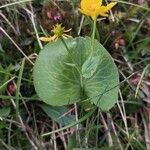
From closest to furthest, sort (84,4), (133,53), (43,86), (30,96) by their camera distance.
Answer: (84,4)
(43,86)
(30,96)
(133,53)

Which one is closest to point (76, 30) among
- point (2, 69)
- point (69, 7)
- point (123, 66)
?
point (69, 7)

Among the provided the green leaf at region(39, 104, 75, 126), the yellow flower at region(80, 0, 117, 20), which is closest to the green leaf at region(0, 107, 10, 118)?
the green leaf at region(39, 104, 75, 126)

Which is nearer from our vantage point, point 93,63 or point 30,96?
point 93,63

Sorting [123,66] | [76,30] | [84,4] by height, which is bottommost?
[123,66]

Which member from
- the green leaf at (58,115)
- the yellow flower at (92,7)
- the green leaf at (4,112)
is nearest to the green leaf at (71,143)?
the green leaf at (58,115)

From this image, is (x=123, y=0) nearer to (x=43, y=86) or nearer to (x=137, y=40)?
(x=137, y=40)

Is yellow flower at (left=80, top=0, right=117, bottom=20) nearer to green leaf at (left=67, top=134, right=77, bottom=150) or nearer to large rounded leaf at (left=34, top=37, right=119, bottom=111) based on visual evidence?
large rounded leaf at (left=34, top=37, right=119, bottom=111)

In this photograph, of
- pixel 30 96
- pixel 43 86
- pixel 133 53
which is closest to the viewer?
pixel 43 86

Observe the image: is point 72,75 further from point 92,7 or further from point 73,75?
point 92,7

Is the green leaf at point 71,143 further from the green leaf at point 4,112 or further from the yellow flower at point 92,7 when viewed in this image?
the yellow flower at point 92,7
